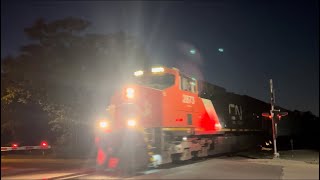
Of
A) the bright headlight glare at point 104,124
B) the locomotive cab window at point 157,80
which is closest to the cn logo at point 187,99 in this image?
the locomotive cab window at point 157,80

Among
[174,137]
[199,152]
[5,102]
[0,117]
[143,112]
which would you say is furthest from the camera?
[199,152]

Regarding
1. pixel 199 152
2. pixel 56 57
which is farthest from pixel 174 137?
pixel 56 57

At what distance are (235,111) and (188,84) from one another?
8.34m

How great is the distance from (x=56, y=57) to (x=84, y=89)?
444 cm

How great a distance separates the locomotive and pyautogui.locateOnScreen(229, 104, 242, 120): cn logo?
1.98 m

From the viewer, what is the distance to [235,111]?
1046 inches

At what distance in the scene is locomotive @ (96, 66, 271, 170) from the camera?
15.5m

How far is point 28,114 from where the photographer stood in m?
18.4

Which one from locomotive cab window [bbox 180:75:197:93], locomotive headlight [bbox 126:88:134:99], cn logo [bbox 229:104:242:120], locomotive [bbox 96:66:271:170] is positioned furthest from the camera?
cn logo [bbox 229:104:242:120]

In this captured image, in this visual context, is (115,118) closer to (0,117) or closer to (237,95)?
(0,117)

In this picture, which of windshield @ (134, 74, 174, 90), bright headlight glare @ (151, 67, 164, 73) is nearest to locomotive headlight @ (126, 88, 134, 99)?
windshield @ (134, 74, 174, 90)

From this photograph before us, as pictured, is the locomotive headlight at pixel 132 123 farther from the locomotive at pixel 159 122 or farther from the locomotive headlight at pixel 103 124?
the locomotive headlight at pixel 103 124

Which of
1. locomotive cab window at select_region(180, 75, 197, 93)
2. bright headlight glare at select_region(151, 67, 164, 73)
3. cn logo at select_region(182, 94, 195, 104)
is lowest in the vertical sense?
cn logo at select_region(182, 94, 195, 104)

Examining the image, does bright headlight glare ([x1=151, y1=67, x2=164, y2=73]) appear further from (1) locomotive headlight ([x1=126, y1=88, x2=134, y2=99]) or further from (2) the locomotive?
(1) locomotive headlight ([x1=126, y1=88, x2=134, y2=99])
